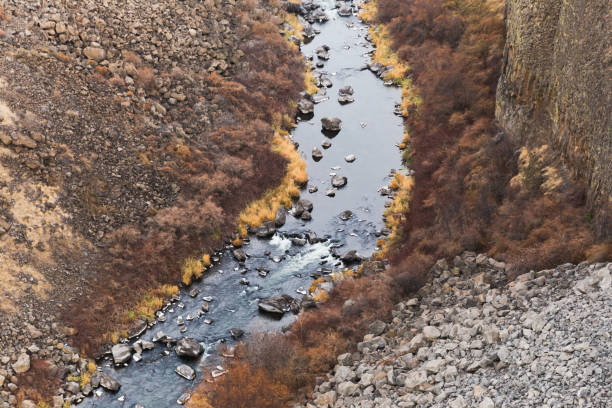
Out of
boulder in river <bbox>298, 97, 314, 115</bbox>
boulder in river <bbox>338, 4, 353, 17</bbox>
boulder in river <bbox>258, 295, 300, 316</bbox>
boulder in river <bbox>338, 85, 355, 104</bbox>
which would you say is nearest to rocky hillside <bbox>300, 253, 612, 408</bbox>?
boulder in river <bbox>258, 295, 300, 316</bbox>

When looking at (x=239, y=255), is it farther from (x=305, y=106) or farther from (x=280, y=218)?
(x=305, y=106)

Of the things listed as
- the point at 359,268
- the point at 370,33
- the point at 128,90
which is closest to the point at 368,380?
the point at 359,268

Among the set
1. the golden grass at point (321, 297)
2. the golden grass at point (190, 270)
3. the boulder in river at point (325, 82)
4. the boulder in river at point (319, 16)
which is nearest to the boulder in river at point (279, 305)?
the golden grass at point (321, 297)

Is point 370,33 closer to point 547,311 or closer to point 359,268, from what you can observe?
point 359,268

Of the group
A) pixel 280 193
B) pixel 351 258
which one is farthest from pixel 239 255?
pixel 351 258

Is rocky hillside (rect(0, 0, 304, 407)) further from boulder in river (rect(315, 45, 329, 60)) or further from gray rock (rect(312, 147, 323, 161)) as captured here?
boulder in river (rect(315, 45, 329, 60))

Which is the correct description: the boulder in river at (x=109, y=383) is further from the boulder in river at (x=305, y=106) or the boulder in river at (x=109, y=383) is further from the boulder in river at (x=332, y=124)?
the boulder in river at (x=305, y=106)
